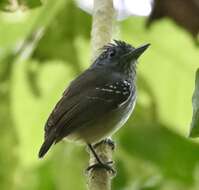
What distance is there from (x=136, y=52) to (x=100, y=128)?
62cm

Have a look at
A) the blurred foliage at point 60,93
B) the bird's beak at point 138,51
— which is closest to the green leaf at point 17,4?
the blurred foliage at point 60,93

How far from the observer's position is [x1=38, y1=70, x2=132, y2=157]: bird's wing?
3281mm

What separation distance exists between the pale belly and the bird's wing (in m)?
0.04

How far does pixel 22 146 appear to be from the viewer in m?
3.71

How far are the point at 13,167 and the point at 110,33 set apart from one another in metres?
A: 1.01

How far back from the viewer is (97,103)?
3.54 m

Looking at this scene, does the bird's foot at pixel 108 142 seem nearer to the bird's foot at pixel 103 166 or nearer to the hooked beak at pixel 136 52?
the bird's foot at pixel 103 166

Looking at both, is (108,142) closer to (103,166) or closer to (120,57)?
(103,166)

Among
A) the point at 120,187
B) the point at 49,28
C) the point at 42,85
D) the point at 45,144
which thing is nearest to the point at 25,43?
the point at 49,28

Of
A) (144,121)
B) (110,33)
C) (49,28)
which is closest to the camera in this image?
(110,33)

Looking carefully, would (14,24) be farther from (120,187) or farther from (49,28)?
(120,187)

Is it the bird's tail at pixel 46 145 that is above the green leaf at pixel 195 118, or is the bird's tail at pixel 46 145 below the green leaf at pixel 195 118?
below

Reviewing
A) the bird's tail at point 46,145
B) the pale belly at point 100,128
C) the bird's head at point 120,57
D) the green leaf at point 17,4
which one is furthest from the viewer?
the bird's head at point 120,57

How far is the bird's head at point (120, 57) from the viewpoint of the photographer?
12.8 ft
